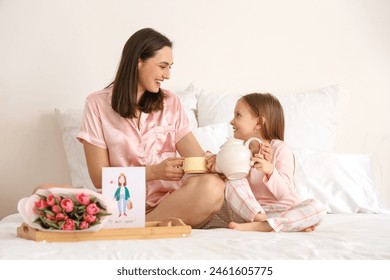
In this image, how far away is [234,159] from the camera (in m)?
1.86

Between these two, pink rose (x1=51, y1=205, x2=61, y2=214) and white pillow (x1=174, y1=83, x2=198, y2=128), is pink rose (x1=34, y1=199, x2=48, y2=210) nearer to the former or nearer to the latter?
pink rose (x1=51, y1=205, x2=61, y2=214)

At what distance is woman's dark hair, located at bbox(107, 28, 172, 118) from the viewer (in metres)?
2.18

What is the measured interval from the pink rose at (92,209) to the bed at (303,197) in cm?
8

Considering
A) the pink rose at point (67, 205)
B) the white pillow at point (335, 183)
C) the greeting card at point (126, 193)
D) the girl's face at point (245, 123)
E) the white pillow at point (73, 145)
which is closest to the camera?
the pink rose at point (67, 205)

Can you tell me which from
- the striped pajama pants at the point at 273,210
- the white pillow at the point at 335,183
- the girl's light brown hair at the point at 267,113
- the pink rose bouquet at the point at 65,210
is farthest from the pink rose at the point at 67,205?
the white pillow at the point at 335,183

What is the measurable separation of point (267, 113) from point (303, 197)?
0.37 metres

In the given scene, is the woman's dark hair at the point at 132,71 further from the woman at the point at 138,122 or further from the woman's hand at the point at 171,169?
the woman's hand at the point at 171,169

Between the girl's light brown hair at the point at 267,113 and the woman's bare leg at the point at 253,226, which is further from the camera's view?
the girl's light brown hair at the point at 267,113

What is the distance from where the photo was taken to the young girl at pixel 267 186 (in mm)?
A: 1844

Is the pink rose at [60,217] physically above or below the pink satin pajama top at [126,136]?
below

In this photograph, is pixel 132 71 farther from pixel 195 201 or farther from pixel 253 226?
pixel 253 226

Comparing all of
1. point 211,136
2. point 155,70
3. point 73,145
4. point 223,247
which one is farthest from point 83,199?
point 73,145

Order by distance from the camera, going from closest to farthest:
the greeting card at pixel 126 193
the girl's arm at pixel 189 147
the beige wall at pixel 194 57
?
the greeting card at pixel 126 193, the girl's arm at pixel 189 147, the beige wall at pixel 194 57

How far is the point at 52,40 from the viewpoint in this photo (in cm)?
279
